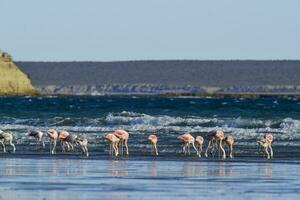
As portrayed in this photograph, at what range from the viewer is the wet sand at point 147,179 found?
23.2 meters

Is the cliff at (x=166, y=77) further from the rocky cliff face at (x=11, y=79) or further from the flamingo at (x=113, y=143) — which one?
the flamingo at (x=113, y=143)

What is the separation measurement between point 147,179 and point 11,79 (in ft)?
401

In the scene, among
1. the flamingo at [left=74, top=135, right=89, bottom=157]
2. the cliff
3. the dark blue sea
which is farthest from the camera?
the cliff

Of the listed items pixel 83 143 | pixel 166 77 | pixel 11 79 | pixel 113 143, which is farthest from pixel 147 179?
pixel 166 77

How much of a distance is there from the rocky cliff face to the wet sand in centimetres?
11207

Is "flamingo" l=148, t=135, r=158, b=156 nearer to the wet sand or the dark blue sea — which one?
the dark blue sea

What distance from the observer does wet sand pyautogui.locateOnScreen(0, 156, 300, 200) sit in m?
23.2

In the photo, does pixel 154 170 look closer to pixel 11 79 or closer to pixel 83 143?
pixel 83 143

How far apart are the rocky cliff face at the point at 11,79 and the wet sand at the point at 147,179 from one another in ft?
368

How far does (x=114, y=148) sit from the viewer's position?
37.2 m

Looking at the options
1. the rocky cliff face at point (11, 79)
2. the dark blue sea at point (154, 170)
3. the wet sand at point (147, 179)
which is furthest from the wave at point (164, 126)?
the rocky cliff face at point (11, 79)

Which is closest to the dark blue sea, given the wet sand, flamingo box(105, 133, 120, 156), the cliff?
the wet sand

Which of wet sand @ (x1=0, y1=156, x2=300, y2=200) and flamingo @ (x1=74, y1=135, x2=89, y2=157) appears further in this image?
flamingo @ (x1=74, y1=135, x2=89, y2=157)

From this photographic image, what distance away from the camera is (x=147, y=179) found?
26.4m
